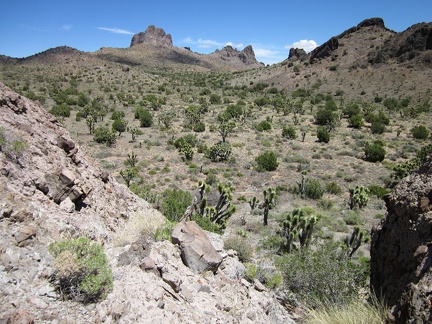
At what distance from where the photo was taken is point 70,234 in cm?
566

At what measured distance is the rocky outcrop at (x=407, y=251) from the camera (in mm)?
3764

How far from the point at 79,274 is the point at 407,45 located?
71.2 m

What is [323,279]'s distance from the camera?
6.73 m

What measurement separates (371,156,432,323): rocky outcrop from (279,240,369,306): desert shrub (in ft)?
2.49

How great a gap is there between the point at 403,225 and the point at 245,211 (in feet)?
38.5

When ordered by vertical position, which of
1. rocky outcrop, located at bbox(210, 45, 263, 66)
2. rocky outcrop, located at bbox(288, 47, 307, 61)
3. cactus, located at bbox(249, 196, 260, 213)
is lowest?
cactus, located at bbox(249, 196, 260, 213)

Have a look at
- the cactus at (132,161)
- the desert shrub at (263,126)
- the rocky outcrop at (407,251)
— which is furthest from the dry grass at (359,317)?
the desert shrub at (263,126)

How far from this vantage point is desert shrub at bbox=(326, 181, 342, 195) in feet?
63.9

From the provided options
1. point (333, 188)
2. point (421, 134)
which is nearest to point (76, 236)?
point (333, 188)

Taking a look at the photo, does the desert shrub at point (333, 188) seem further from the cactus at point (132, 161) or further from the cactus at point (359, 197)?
the cactus at point (132, 161)

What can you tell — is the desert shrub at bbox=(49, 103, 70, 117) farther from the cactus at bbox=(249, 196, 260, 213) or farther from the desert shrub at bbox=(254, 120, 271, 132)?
the cactus at bbox=(249, 196, 260, 213)

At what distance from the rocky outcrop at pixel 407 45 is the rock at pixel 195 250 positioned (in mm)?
65731

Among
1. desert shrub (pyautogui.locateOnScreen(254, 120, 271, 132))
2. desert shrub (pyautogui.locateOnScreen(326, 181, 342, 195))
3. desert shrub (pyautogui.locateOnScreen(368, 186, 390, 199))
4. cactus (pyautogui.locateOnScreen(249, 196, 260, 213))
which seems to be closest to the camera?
cactus (pyautogui.locateOnScreen(249, 196, 260, 213))

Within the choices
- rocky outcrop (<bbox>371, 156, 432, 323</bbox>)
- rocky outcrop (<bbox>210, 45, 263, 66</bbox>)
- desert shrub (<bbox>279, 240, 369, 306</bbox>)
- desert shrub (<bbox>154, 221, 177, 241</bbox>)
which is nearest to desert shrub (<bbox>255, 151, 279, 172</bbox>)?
desert shrub (<bbox>279, 240, 369, 306</bbox>)
